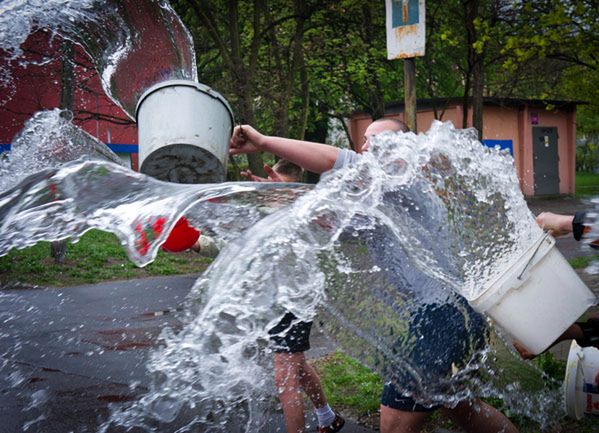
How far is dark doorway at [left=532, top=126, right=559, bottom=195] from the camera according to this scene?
86.3 feet

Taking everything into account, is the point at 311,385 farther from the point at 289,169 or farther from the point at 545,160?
the point at 545,160

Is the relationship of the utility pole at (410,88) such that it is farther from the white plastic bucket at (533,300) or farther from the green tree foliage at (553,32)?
the white plastic bucket at (533,300)

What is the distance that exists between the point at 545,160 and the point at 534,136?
3.18 feet

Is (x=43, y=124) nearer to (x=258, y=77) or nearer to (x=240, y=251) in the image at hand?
(x=240, y=251)

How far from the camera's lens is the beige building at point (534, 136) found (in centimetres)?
2548

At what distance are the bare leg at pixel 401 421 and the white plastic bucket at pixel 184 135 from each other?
57.1 inches

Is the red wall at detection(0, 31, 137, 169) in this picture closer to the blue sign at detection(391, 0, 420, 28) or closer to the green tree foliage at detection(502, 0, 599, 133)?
the blue sign at detection(391, 0, 420, 28)

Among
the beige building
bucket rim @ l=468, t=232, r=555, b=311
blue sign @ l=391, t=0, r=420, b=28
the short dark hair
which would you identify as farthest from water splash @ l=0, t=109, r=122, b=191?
the beige building

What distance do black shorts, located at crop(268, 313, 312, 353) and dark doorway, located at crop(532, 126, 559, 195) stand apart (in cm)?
2387

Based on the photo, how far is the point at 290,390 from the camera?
3715 millimetres

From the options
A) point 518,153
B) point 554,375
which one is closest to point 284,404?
point 554,375

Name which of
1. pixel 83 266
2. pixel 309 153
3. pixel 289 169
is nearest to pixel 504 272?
pixel 309 153

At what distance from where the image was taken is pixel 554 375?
15.7ft

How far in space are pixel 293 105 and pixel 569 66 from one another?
6.67 metres
